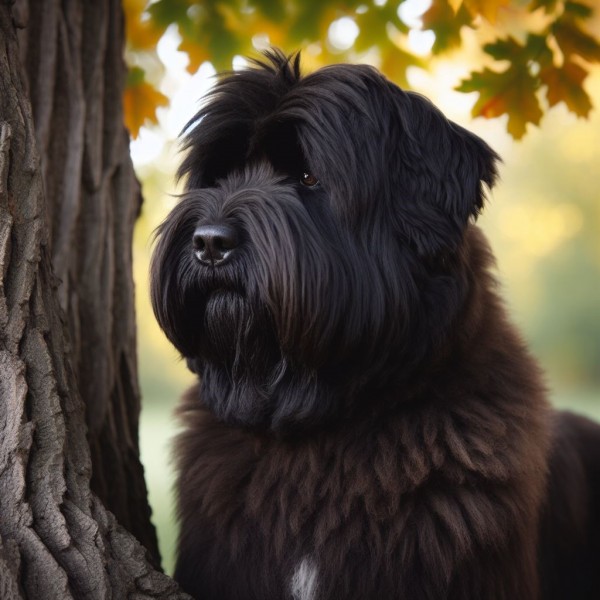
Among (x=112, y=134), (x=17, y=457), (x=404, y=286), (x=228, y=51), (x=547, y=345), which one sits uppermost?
(x=547, y=345)

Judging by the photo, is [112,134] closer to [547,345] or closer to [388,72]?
[388,72]

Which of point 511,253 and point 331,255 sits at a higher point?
point 511,253

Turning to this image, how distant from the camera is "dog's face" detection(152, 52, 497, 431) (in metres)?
2.86

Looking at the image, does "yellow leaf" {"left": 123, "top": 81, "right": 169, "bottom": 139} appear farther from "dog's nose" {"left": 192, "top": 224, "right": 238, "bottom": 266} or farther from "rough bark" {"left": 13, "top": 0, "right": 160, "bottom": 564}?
"dog's nose" {"left": 192, "top": 224, "right": 238, "bottom": 266}

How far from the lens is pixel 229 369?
126 inches

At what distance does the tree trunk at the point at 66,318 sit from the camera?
2516mm

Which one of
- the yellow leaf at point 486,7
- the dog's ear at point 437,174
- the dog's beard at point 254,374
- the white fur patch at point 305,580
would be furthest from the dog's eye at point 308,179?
the white fur patch at point 305,580

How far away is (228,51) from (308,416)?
217 centimetres

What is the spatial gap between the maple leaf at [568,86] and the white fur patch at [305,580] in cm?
233

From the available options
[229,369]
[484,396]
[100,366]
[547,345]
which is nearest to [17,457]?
[229,369]

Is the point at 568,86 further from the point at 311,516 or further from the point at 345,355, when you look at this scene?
the point at 311,516

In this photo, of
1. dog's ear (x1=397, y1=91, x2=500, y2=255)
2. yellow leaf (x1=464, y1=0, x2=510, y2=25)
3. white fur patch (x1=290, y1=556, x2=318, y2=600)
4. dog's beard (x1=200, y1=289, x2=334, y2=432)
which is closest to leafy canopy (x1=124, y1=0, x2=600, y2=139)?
yellow leaf (x1=464, y1=0, x2=510, y2=25)

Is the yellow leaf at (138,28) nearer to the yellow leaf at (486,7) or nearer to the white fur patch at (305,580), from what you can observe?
the yellow leaf at (486,7)

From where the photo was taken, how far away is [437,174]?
10.1 feet
